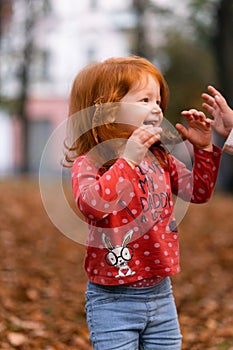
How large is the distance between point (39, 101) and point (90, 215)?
38645 millimetres

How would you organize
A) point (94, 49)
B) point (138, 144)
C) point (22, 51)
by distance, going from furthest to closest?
1. point (94, 49)
2. point (22, 51)
3. point (138, 144)

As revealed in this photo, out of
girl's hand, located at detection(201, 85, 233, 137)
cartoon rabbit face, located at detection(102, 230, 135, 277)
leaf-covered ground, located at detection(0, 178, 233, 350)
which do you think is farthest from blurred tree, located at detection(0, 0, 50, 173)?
cartoon rabbit face, located at detection(102, 230, 135, 277)

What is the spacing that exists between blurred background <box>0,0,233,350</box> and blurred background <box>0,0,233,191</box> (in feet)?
0.15

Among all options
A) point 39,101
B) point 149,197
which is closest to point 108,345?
point 149,197

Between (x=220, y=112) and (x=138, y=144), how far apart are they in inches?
22.0

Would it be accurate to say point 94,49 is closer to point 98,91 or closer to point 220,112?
point 220,112

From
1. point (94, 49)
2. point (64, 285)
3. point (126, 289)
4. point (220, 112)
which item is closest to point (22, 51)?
point (94, 49)

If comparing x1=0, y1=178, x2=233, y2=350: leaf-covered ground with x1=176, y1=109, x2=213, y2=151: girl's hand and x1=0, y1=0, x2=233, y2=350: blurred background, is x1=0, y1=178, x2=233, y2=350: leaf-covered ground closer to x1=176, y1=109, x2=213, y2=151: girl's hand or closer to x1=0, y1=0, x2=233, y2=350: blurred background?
x1=0, y1=0, x2=233, y2=350: blurred background

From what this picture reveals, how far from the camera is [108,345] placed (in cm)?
270

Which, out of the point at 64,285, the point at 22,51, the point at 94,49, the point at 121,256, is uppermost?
the point at 121,256

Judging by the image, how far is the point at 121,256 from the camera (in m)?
2.68

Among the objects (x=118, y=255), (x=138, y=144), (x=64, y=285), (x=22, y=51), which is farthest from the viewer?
(x=22, y=51)

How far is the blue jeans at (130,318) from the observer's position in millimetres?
2701

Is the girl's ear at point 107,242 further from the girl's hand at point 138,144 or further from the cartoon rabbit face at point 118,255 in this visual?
the girl's hand at point 138,144
